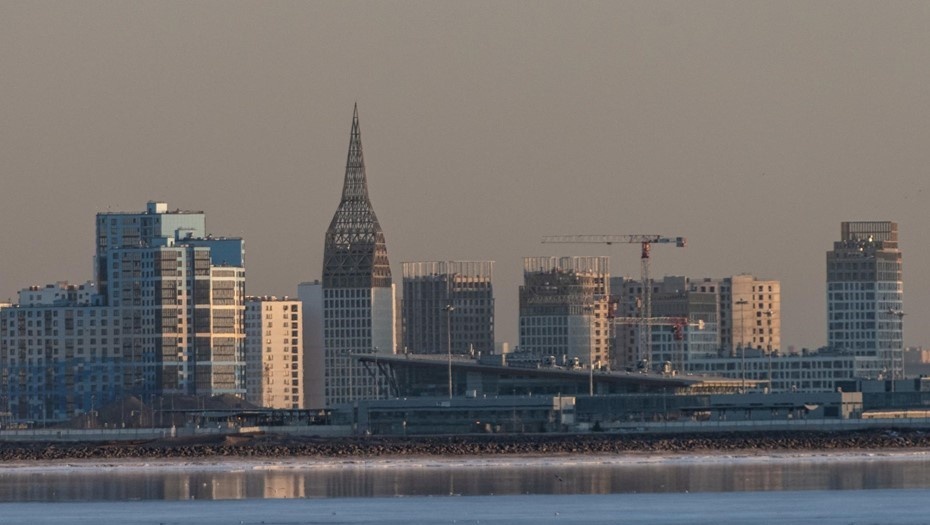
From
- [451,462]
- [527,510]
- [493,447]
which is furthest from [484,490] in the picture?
[493,447]

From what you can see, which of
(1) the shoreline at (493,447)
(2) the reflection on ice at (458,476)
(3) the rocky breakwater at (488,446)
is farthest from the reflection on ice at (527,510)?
(3) the rocky breakwater at (488,446)

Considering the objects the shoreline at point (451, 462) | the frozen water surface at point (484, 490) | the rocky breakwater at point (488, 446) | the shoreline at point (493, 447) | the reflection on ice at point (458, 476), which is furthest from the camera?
the rocky breakwater at point (488, 446)

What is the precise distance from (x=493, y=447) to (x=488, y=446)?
1.29m

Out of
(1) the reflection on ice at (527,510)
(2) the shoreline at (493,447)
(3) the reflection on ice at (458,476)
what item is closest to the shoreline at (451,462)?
(3) the reflection on ice at (458,476)

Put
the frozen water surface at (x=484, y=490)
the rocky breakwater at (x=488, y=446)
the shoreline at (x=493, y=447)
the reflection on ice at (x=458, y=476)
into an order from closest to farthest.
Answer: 1. the frozen water surface at (x=484, y=490)
2. the reflection on ice at (x=458, y=476)
3. the shoreline at (x=493, y=447)
4. the rocky breakwater at (x=488, y=446)

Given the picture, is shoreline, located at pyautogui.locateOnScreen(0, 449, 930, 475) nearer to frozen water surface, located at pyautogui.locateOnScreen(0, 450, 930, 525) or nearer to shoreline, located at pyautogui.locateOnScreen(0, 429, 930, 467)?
frozen water surface, located at pyautogui.locateOnScreen(0, 450, 930, 525)

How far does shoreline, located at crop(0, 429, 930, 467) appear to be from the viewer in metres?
148

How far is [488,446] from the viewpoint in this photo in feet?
509

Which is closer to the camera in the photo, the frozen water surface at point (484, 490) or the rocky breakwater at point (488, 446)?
the frozen water surface at point (484, 490)

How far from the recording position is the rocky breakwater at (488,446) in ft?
496

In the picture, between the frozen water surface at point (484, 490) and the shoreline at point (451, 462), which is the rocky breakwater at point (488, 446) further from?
the frozen water surface at point (484, 490)

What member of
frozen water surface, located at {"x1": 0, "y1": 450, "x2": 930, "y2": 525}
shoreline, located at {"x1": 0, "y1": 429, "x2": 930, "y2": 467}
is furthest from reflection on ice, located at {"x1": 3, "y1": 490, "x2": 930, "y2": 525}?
shoreline, located at {"x1": 0, "y1": 429, "x2": 930, "y2": 467}

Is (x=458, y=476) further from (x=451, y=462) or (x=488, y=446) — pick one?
(x=488, y=446)

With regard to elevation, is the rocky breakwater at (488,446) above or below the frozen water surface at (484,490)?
above
